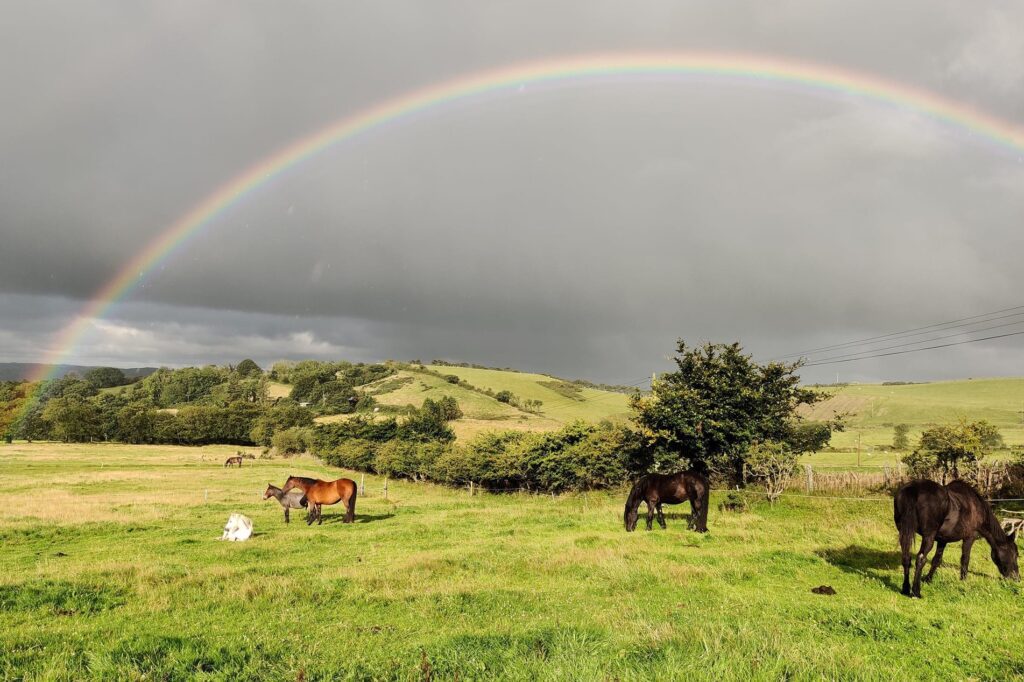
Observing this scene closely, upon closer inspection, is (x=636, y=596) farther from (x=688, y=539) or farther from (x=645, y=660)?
(x=688, y=539)

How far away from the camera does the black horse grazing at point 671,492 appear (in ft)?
64.2

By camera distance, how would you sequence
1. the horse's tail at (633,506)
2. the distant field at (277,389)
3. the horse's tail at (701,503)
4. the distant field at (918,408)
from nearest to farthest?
1. the horse's tail at (701,503)
2. the horse's tail at (633,506)
3. the distant field at (918,408)
4. the distant field at (277,389)

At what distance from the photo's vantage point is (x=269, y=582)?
40.2 feet

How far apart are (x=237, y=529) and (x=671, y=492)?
15.5 meters

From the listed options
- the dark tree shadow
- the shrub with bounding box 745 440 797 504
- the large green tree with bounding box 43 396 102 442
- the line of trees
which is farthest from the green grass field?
the large green tree with bounding box 43 396 102 442

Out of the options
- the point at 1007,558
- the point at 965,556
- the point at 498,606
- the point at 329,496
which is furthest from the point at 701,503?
the point at 329,496

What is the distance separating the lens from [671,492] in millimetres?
19906

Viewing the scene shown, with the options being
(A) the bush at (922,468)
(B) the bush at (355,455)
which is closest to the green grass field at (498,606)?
(A) the bush at (922,468)

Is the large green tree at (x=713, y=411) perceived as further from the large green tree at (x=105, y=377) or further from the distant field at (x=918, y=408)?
the large green tree at (x=105, y=377)

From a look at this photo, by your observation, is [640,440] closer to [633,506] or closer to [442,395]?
[633,506]

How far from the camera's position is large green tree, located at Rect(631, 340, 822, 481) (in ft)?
110

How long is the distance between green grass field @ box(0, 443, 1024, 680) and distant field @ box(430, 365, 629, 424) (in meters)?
114

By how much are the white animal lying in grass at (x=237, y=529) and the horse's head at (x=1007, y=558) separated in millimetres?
21297

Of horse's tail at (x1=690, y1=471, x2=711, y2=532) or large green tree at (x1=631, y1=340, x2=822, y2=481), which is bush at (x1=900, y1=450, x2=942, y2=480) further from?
horse's tail at (x1=690, y1=471, x2=711, y2=532)
